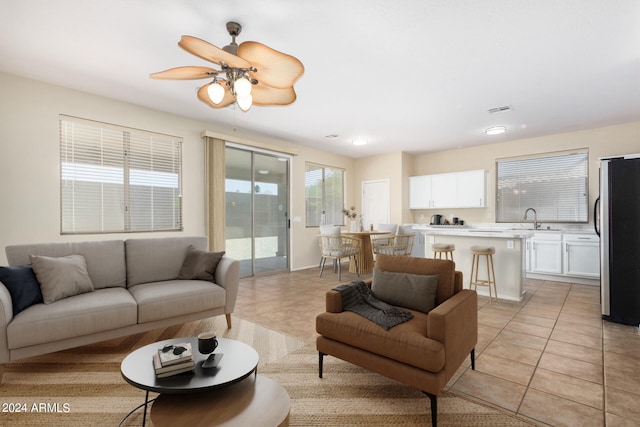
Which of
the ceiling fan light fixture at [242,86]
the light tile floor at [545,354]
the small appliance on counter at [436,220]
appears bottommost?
the light tile floor at [545,354]

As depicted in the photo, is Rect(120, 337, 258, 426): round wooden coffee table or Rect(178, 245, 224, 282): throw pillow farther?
Rect(178, 245, 224, 282): throw pillow

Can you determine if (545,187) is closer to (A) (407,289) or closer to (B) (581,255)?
(B) (581,255)

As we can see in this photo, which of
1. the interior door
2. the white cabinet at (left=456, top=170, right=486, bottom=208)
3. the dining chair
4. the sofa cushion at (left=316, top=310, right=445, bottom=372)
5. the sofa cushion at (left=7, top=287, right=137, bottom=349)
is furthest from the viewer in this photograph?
the interior door

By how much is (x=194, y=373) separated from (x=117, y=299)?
1455 mm

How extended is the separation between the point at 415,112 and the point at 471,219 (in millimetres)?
3365

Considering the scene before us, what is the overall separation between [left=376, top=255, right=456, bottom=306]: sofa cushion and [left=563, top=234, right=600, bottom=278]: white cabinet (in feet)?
14.4

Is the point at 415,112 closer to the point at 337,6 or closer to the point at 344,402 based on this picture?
the point at 337,6

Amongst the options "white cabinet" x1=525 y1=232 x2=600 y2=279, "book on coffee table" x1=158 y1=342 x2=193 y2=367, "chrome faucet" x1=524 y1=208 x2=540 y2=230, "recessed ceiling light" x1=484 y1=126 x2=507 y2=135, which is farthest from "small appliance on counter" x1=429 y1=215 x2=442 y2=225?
"book on coffee table" x1=158 y1=342 x2=193 y2=367

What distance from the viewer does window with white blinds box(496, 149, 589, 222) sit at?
559 cm

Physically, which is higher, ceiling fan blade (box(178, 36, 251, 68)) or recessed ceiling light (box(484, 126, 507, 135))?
recessed ceiling light (box(484, 126, 507, 135))

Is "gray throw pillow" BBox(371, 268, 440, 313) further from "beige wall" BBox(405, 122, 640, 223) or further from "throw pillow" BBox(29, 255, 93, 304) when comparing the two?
"beige wall" BBox(405, 122, 640, 223)

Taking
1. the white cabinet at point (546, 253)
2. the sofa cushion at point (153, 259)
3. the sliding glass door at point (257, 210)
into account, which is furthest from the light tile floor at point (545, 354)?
the sliding glass door at point (257, 210)

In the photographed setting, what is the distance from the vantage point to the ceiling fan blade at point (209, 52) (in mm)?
1867

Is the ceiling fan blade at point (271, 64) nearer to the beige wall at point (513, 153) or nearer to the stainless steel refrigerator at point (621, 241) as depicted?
the stainless steel refrigerator at point (621, 241)
